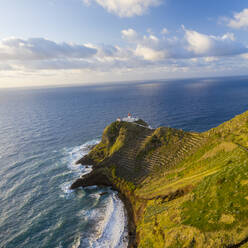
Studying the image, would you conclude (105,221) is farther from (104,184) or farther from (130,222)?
(104,184)

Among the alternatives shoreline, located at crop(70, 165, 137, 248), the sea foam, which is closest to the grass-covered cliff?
shoreline, located at crop(70, 165, 137, 248)

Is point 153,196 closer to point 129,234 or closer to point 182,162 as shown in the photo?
point 129,234

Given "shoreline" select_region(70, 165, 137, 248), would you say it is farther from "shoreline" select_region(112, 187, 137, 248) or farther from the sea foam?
the sea foam

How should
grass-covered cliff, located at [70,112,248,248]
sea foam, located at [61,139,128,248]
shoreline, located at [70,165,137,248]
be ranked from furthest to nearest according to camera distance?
shoreline, located at [70,165,137,248] → sea foam, located at [61,139,128,248] → grass-covered cliff, located at [70,112,248,248]

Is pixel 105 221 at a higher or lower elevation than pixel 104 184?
lower

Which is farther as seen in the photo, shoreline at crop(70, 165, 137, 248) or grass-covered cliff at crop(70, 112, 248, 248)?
shoreline at crop(70, 165, 137, 248)

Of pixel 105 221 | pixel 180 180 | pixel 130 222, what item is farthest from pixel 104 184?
pixel 180 180

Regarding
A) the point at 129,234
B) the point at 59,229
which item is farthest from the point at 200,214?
the point at 59,229

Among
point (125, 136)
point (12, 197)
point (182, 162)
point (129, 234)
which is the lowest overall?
point (129, 234)

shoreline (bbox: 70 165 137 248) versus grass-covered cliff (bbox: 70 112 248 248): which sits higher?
grass-covered cliff (bbox: 70 112 248 248)
